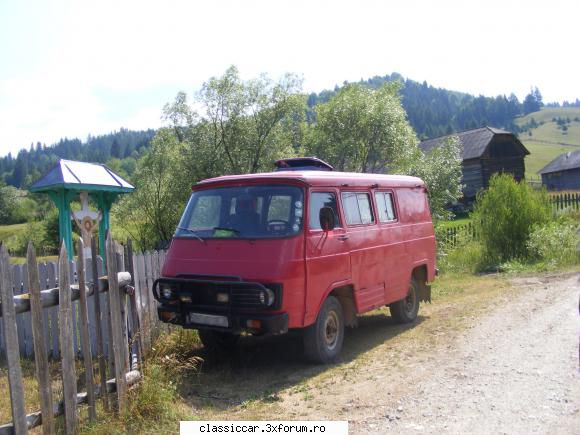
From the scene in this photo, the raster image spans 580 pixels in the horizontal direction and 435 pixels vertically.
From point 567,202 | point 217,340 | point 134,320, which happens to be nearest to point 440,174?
point 567,202

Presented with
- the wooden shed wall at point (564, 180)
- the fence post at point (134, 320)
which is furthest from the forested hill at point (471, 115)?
the fence post at point (134, 320)

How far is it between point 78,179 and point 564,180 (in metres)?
57.7

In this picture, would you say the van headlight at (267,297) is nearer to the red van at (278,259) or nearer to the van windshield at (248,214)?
the red van at (278,259)

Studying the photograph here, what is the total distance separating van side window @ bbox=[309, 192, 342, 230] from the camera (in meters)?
6.94

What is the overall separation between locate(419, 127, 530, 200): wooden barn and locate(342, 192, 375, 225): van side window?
36.3m

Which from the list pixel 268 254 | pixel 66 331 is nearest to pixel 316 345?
pixel 268 254

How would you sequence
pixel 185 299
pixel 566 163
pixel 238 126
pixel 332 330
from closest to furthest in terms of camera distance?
pixel 185 299 → pixel 332 330 → pixel 238 126 → pixel 566 163

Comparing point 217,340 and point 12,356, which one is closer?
point 12,356

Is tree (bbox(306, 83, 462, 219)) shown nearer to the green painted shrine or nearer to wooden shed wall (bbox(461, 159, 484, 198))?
the green painted shrine

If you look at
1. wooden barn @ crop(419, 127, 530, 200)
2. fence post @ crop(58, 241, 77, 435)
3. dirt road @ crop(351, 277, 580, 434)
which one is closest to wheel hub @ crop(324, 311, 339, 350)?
dirt road @ crop(351, 277, 580, 434)

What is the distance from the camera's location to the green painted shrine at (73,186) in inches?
400

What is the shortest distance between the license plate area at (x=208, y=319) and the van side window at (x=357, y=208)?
233 cm

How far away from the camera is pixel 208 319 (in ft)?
21.5

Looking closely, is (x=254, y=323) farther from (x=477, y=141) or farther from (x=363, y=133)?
(x=477, y=141)
